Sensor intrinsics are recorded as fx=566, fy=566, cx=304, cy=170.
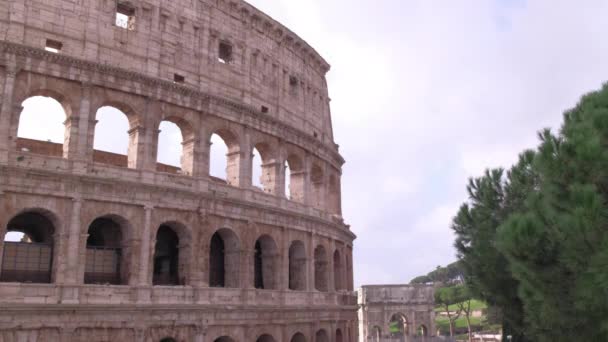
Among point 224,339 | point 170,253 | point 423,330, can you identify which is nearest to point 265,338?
point 224,339

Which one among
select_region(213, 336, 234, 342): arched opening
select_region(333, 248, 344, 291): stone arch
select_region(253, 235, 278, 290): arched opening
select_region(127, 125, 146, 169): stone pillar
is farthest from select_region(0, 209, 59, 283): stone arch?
select_region(333, 248, 344, 291): stone arch

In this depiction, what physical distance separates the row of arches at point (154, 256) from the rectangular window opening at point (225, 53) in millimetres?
7896

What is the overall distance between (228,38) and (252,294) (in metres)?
11.4

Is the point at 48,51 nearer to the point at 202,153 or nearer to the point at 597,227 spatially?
the point at 202,153

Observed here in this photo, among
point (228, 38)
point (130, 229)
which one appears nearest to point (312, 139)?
point (228, 38)

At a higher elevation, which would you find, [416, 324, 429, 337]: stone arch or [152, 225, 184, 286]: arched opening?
[152, 225, 184, 286]: arched opening

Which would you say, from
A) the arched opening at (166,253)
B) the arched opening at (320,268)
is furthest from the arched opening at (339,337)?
the arched opening at (166,253)

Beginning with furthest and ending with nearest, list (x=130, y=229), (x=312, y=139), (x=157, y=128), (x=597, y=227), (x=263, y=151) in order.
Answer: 1. (x=312, y=139)
2. (x=263, y=151)
3. (x=157, y=128)
4. (x=130, y=229)
5. (x=597, y=227)

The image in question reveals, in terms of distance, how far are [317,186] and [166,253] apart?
10775mm

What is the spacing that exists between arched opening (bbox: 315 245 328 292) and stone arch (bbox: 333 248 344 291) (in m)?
2.28

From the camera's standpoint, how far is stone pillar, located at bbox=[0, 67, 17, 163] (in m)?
18.2

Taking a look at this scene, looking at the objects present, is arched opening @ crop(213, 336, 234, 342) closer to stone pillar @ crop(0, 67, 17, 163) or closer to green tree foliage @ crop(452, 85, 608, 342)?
stone pillar @ crop(0, 67, 17, 163)

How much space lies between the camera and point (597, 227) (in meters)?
11.8

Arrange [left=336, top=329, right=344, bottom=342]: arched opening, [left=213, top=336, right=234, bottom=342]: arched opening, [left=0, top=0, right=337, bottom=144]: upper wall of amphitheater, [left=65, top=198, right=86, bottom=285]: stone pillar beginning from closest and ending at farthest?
[left=65, top=198, right=86, bottom=285]: stone pillar < [left=0, top=0, right=337, bottom=144]: upper wall of amphitheater < [left=213, top=336, right=234, bottom=342]: arched opening < [left=336, top=329, right=344, bottom=342]: arched opening
